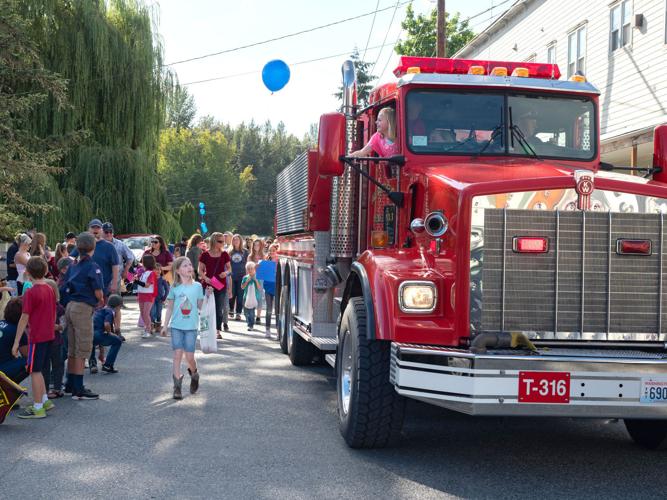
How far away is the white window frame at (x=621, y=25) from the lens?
71.2ft

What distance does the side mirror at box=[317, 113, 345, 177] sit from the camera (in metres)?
7.35

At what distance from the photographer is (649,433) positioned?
24.1ft

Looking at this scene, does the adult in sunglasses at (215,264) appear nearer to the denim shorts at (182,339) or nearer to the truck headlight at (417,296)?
the denim shorts at (182,339)

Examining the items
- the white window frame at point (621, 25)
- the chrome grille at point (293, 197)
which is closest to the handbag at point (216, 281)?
the chrome grille at point (293, 197)

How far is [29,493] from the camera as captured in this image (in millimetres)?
5785

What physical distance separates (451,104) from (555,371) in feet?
9.62

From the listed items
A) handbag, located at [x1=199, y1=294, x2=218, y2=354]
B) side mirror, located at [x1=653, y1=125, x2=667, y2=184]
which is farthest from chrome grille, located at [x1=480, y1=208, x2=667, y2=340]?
handbag, located at [x1=199, y1=294, x2=218, y2=354]

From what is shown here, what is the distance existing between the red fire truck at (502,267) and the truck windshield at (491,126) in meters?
0.01

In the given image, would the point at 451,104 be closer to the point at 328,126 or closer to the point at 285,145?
the point at 328,126

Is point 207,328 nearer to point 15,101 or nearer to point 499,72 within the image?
point 499,72

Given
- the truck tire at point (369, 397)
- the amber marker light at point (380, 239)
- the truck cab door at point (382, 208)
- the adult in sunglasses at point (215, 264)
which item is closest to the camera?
the truck tire at point (369, 397)

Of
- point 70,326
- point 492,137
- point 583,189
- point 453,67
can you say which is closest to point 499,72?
point 453,67

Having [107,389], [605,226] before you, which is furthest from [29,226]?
[605,226]

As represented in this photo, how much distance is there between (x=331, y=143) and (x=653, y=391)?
3.07 meters
